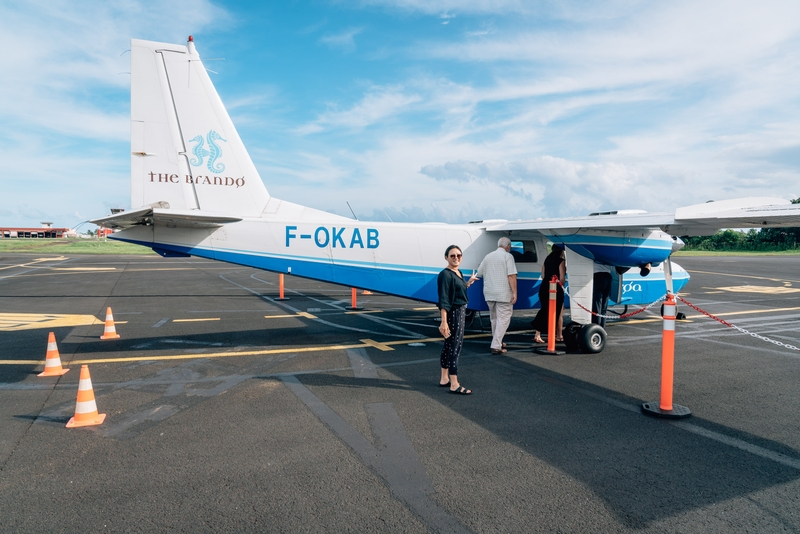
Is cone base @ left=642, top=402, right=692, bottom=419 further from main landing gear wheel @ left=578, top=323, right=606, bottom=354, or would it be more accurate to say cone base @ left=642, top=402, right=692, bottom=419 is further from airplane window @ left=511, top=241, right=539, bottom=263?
airplane window @ left=511, top=241, right=539, bottom=263

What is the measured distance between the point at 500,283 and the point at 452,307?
2.15 meters

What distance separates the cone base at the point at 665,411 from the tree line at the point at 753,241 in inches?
2510

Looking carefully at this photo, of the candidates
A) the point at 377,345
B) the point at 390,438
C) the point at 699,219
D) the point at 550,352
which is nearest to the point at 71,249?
the point at 377,345

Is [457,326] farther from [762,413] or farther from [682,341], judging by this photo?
[682,341]

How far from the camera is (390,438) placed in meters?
5.25

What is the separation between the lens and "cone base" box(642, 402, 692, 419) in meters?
5.88

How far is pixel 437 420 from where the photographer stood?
576 centimetres

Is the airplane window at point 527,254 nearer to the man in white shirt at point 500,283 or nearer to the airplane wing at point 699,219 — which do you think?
the airplane wing at point 699,219

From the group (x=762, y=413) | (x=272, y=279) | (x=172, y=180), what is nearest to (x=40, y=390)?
(x=172, y=180)

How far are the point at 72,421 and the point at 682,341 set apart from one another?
1111cm

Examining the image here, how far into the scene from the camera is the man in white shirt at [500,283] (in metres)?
8.55

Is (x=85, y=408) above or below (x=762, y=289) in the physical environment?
below

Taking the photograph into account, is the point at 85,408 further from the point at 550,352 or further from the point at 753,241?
the point at 753,241

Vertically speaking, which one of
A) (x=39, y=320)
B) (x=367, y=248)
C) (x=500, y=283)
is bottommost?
(x=39, y=320)
